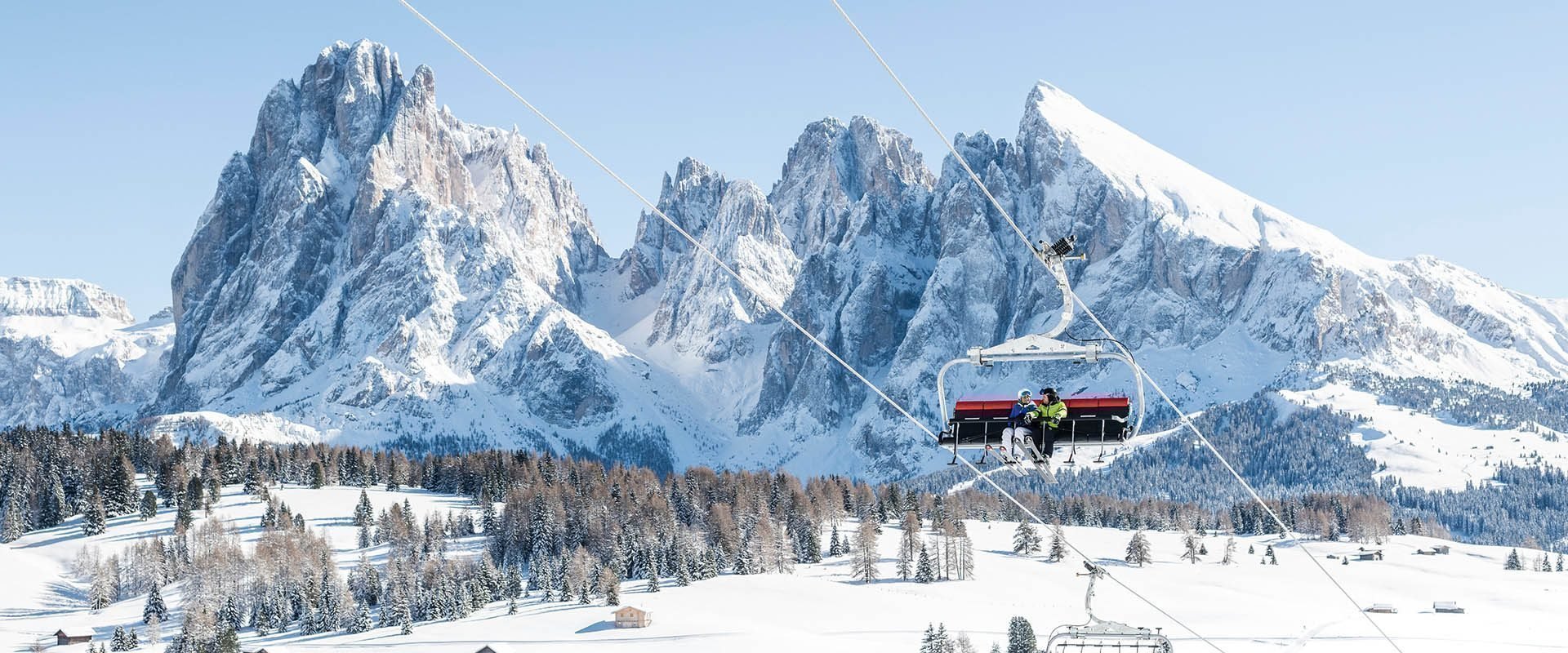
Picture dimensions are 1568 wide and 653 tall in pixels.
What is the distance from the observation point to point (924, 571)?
18100 centimetres

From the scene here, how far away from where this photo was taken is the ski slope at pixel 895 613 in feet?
476

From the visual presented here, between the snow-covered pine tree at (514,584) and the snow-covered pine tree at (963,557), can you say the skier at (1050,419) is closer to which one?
the snow-covered pine tree at (514,584)

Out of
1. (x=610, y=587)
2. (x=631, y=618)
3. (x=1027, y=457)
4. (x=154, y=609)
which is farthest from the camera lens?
(x=154, y=609)

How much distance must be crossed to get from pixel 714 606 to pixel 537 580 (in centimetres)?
2360

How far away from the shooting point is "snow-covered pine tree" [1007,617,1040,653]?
411 feet

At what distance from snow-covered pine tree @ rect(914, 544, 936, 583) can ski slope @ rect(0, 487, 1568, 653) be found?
2106mm

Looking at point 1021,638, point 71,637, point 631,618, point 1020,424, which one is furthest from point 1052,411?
point 71,637

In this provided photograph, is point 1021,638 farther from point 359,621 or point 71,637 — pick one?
point 71,637

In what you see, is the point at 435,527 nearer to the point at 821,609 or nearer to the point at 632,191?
the point at 821,609

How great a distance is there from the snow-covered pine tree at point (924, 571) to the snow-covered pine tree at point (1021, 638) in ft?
159

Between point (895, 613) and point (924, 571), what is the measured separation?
79.9ft

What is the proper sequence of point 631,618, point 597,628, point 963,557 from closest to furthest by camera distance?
point 631,618, point 597,628, point 963,557

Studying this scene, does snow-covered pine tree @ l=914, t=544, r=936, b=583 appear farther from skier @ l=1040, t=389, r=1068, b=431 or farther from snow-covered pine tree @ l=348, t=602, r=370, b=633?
skier @ l=1040, t=389, r=1068, b=431

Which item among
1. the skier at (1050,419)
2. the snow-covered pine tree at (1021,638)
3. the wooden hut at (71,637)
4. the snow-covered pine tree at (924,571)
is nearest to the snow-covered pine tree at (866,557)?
the snow-covered pine tree at (924,571)
